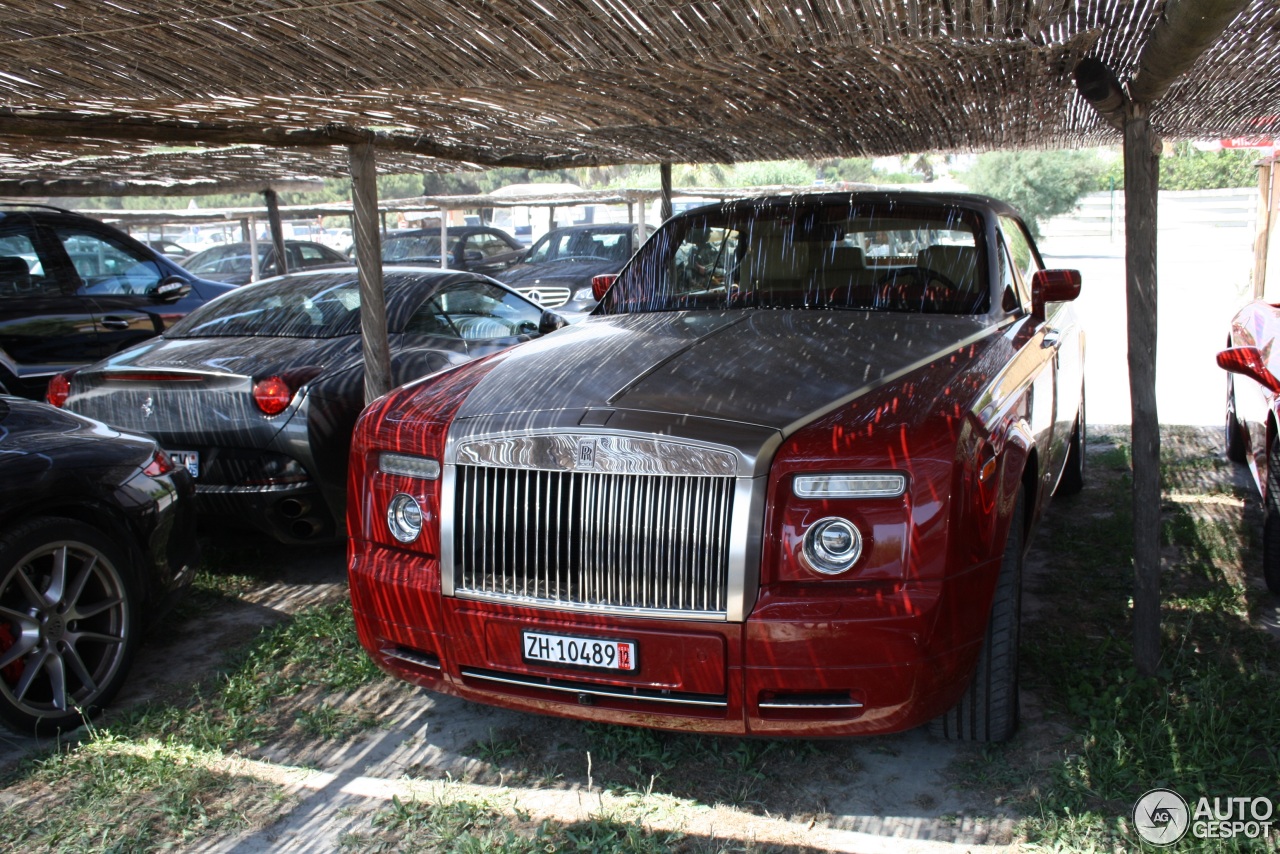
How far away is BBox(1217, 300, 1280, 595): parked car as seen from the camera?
454 centimetres

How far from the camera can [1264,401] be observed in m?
4.82

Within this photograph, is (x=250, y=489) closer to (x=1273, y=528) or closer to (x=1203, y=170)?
(x=1273, y=528)

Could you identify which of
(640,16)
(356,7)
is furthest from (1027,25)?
(356,7)

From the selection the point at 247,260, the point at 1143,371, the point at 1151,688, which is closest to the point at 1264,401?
the point at 1143,371

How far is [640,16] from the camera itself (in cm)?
367

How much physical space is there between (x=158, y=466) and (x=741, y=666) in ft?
8.72

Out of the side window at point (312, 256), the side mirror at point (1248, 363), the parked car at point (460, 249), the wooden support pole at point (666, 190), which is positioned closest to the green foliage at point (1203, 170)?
the parked car at point (460, 249)

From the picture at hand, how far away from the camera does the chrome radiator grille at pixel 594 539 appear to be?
288 cm

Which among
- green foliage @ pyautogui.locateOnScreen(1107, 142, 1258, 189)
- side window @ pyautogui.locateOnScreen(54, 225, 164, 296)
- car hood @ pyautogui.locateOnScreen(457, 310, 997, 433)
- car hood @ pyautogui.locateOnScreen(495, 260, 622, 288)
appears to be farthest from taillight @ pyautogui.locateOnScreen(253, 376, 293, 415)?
green foliage @ pyautogui.locateOnScreen(1107, 142, 1258, 189)

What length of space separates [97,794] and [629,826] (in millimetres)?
1667

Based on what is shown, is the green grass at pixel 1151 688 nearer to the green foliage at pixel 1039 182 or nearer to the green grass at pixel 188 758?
the green grass at pixel 188 758

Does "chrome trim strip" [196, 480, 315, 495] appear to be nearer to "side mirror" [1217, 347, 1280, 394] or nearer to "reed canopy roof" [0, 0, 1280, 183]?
"reed canopy roof" [0, 0, 1280, 183]

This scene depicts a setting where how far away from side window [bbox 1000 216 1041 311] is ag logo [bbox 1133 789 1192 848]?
82.3 inches

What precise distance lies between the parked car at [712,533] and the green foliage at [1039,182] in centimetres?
3295
